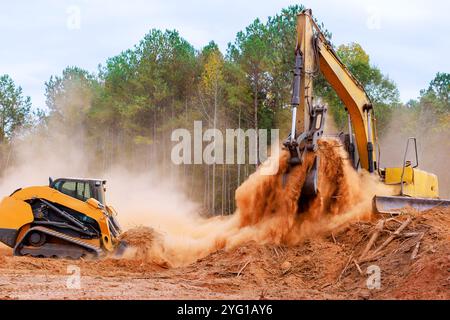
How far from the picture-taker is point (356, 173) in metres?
14.4

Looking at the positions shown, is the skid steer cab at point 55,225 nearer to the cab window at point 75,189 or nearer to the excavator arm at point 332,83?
the cab window at point 75,189

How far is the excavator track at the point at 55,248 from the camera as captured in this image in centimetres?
1434

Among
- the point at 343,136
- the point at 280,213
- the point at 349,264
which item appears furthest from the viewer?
the point at 343,136

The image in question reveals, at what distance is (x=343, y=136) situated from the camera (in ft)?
50.4

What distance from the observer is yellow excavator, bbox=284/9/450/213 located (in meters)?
12.6

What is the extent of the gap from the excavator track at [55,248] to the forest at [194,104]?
18.9m

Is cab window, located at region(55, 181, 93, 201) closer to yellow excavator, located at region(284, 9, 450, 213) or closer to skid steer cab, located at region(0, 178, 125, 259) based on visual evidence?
skid steer cab, located at region(0, 178, 125, 259)

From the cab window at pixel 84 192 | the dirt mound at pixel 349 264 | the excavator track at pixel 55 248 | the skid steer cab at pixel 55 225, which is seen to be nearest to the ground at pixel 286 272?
the dirt mound at pixel 349 264

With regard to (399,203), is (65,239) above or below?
below

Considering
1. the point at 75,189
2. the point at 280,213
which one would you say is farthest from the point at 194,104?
the point at 280,213

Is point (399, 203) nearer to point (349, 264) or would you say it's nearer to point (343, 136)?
point (343, 136)

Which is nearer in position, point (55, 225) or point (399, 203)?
point (399, 203)

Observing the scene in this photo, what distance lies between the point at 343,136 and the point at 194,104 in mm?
23623
